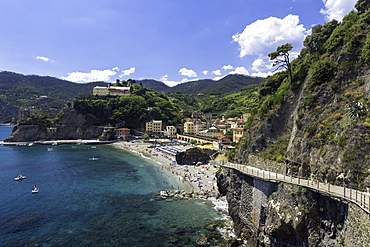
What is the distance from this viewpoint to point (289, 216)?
15477mm

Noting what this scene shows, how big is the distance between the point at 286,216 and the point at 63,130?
113 meters

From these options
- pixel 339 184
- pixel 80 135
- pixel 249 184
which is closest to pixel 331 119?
pixel 339 184

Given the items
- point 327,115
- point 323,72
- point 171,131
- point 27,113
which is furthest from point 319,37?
point 27,113

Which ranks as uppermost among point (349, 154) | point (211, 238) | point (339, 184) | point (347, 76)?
point (347, 76)

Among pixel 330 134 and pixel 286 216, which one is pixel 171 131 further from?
pixel 330 134

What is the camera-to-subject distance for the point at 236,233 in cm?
2238

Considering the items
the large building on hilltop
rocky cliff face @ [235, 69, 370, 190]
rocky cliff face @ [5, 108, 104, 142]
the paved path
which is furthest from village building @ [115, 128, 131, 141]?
the paved path

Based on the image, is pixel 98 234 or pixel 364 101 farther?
pixel 98 234

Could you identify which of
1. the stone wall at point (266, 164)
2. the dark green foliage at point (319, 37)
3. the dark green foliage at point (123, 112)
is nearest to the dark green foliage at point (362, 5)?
the dark green foliage at point (319, 37)

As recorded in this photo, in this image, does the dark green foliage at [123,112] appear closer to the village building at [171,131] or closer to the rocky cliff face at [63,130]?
the rocky cliff face at [63,130]

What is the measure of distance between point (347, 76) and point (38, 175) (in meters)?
54.8

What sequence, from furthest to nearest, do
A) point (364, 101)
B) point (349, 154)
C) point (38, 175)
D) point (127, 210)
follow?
point (38, 175), point (127, 210), point (364, 101), point (349, 154)

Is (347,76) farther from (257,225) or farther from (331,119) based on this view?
(257,225)

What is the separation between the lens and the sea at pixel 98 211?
22.2 metres
